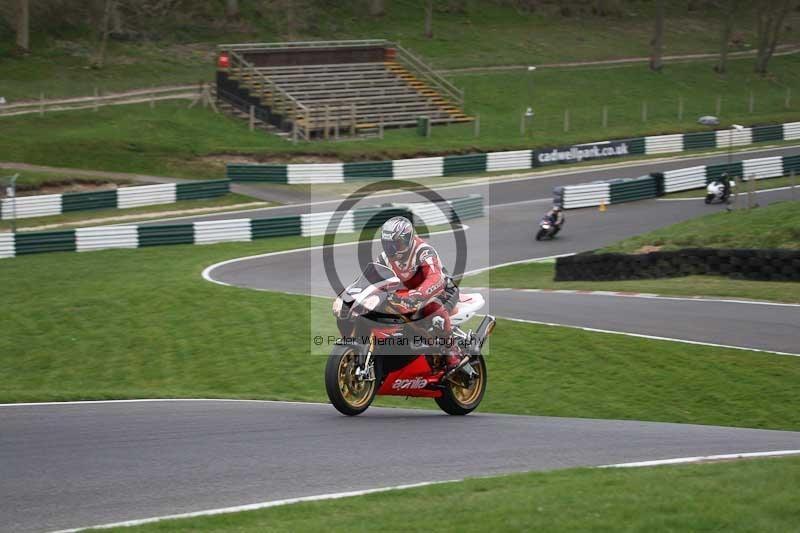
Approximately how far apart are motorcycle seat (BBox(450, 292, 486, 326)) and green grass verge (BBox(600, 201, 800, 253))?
1228 cm

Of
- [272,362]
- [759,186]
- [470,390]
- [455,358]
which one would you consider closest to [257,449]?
[455,358]

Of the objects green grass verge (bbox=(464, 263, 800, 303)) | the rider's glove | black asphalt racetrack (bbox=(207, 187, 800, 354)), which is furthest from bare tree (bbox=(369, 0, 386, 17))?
the rider's glove

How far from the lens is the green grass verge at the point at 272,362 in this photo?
512 inches

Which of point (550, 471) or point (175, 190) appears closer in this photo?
point (550, 471)

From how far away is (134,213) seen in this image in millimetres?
34594

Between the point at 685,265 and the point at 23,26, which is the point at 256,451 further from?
the point at 23,26

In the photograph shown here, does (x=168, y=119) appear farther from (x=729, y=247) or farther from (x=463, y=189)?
(x=729, y=247)

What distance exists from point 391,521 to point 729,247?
18115mm

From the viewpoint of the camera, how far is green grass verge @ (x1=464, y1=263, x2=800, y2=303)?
19250mm

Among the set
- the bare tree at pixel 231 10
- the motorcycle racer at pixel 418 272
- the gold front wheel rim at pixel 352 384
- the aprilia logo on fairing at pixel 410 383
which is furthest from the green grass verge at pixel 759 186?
the bare tree at pixel 231 10

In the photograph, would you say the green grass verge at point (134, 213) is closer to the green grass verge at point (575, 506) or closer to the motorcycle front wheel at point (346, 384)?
the motorcycle front wheel at point (346, 384)

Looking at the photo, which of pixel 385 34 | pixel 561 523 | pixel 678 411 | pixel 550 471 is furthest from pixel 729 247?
pixel 385 34

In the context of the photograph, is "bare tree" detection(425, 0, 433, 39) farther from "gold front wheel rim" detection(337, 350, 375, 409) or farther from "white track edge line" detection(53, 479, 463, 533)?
"white track edge line" detection(53, 479, 463, 533)

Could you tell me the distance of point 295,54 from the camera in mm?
51344
